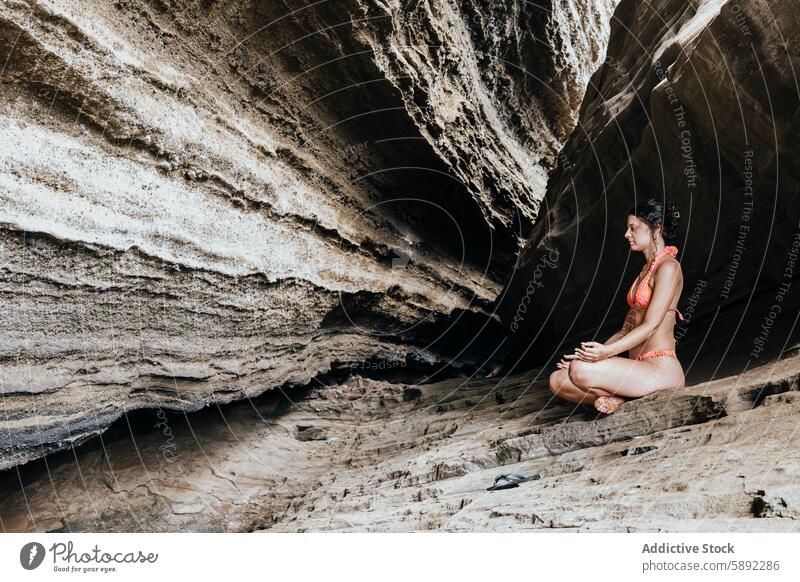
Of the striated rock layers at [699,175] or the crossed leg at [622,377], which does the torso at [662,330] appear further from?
the striated rock layers at [699,175]

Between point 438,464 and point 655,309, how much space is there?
200cm

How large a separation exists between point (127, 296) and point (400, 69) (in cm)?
376

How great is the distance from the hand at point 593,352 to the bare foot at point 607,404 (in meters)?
0.28

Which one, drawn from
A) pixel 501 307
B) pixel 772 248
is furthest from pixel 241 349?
pixel 772 248

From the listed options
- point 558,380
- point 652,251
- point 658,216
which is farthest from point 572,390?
point 658,216

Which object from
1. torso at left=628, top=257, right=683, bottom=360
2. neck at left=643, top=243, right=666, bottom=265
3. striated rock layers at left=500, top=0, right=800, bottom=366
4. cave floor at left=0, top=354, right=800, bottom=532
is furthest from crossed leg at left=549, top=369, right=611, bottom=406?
striated rock layers at left=500, top=0, right=800, bottom=366

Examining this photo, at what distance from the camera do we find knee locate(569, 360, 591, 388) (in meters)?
4.06

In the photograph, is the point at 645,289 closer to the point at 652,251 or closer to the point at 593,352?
the point at 652,251

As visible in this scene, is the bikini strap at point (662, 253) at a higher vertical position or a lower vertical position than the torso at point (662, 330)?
higher

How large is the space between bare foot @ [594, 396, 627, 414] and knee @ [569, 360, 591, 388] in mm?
136
